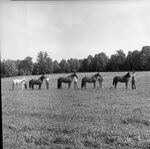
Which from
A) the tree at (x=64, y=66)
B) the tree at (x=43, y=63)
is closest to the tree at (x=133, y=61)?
the tree at (x=64, y=66)

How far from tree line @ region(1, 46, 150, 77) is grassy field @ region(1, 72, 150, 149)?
0.63 ft

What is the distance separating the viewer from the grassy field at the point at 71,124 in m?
2.56

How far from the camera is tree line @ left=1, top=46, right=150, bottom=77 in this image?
2430mm

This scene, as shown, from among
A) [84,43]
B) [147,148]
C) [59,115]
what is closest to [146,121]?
[147,148]

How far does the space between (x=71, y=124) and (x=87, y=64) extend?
101 cm

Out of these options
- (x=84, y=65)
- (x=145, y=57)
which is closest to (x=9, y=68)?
(x=84, y=65)

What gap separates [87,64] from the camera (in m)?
2.61

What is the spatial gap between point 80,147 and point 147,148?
867 millimetres

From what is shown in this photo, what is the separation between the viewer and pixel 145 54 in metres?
2.50

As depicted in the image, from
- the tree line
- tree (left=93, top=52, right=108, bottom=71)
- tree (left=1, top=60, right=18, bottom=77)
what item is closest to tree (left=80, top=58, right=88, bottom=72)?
the tree line

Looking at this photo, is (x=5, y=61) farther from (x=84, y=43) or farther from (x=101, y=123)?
(x=101, y=123)

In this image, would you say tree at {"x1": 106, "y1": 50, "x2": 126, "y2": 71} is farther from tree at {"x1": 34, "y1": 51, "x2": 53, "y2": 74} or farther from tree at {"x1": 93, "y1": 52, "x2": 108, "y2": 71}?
tree at {"x1": 34, "y1": 51, "x2": 53, "y2": 74}

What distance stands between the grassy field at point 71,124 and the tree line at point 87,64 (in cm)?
19

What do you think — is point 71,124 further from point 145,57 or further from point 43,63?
point 145,57
